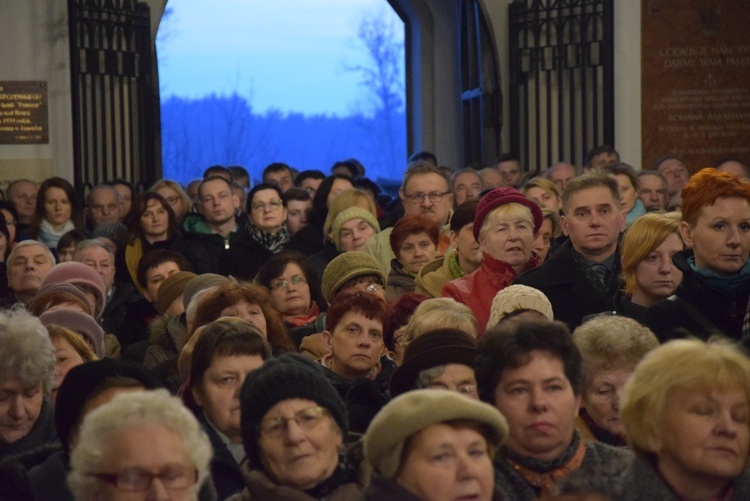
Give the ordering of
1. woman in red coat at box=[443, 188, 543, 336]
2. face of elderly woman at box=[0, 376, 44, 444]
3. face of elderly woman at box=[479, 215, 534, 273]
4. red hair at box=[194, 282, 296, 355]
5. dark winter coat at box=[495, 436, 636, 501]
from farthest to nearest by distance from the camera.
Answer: face of elderly woman at box=[479, 215, 534, 273] → woman in red coat at box=[443, 188, 543, 336] → red hair at box=[194, 282, 296, 355] → face of elderly woman at box=[0, 376, 44, 444] → dark winter coat at box=[495, 436, 636, 501]

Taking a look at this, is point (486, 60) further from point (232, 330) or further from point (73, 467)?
point (73, 467)

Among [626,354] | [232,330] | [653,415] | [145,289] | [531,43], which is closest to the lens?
[653,415]

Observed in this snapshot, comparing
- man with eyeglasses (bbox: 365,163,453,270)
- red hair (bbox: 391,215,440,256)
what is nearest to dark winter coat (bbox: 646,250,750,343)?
red hair (bbox: 391,215,440,256)

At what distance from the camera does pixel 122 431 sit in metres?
3.67

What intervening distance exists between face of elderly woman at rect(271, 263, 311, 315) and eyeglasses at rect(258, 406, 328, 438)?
340 centimetres

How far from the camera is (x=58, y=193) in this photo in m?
10.8

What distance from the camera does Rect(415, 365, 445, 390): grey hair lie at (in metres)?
4.78

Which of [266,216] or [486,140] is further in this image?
[486,140]

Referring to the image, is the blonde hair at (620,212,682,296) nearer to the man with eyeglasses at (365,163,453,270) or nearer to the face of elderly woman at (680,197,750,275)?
the face of elderly woman at (680,197,750,275)

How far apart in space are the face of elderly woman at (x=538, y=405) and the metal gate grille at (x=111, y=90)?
10.6m

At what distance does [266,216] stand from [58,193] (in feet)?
6.43

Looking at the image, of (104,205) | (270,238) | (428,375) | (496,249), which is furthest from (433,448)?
(104,205)

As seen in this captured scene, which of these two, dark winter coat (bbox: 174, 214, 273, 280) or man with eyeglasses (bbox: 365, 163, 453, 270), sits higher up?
man with eyeglasses (bbox: 365, 163, 453, 270)

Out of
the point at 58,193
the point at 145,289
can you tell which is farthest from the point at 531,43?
the point at 145,289
